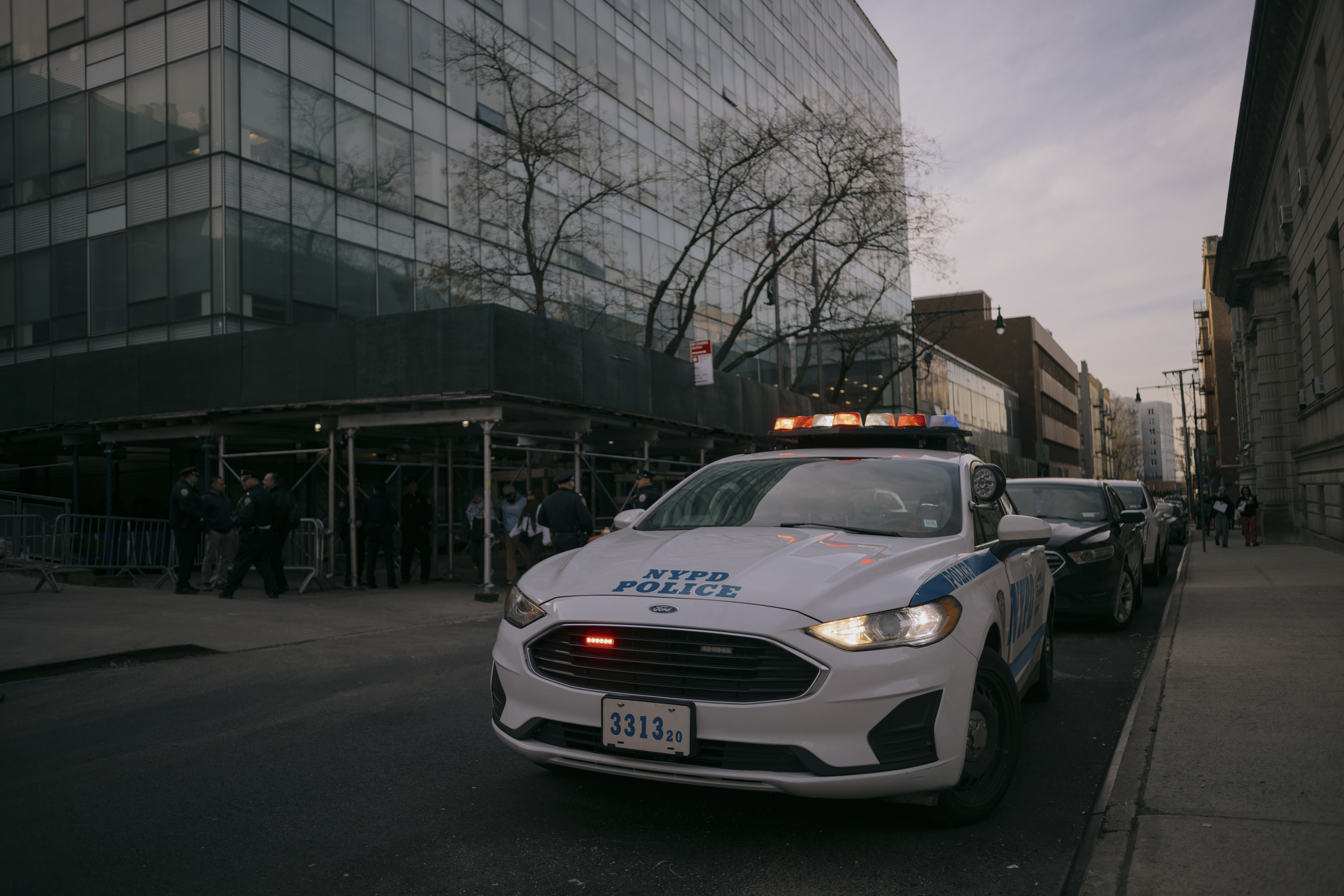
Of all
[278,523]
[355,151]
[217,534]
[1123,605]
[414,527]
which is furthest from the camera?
[355,151]

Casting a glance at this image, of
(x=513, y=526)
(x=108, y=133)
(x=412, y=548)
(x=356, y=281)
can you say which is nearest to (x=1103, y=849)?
(x=513, y=526)

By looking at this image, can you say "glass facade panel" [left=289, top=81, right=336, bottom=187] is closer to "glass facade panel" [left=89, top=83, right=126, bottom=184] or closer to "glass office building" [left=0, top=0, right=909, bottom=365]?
"glass office building" [left=0, top=0, right=909, bottom=365]

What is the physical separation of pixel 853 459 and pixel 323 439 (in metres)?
15.4

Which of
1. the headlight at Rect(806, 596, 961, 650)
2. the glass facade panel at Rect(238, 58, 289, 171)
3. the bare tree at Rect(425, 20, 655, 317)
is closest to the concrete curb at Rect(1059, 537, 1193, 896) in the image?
the headlight at Rect(806, 596, 961, 650)

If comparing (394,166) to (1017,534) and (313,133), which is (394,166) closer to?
(313,133)

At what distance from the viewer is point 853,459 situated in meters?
5.52

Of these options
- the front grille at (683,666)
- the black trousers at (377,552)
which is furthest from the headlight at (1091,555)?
the black trousers at (377,552)

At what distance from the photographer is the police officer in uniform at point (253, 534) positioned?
529 inches

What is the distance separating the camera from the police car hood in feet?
12.2

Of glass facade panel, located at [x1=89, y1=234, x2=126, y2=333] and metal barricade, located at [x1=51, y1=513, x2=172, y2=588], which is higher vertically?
glass facade panel, located at [x1=89, y1=234, x2=126, y2=333]

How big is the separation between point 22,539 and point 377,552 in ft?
17.5

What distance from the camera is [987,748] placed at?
415 centimetres

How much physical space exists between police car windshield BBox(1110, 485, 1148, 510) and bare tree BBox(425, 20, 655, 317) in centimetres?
1233

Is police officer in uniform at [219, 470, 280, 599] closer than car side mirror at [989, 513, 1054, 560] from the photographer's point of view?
No
